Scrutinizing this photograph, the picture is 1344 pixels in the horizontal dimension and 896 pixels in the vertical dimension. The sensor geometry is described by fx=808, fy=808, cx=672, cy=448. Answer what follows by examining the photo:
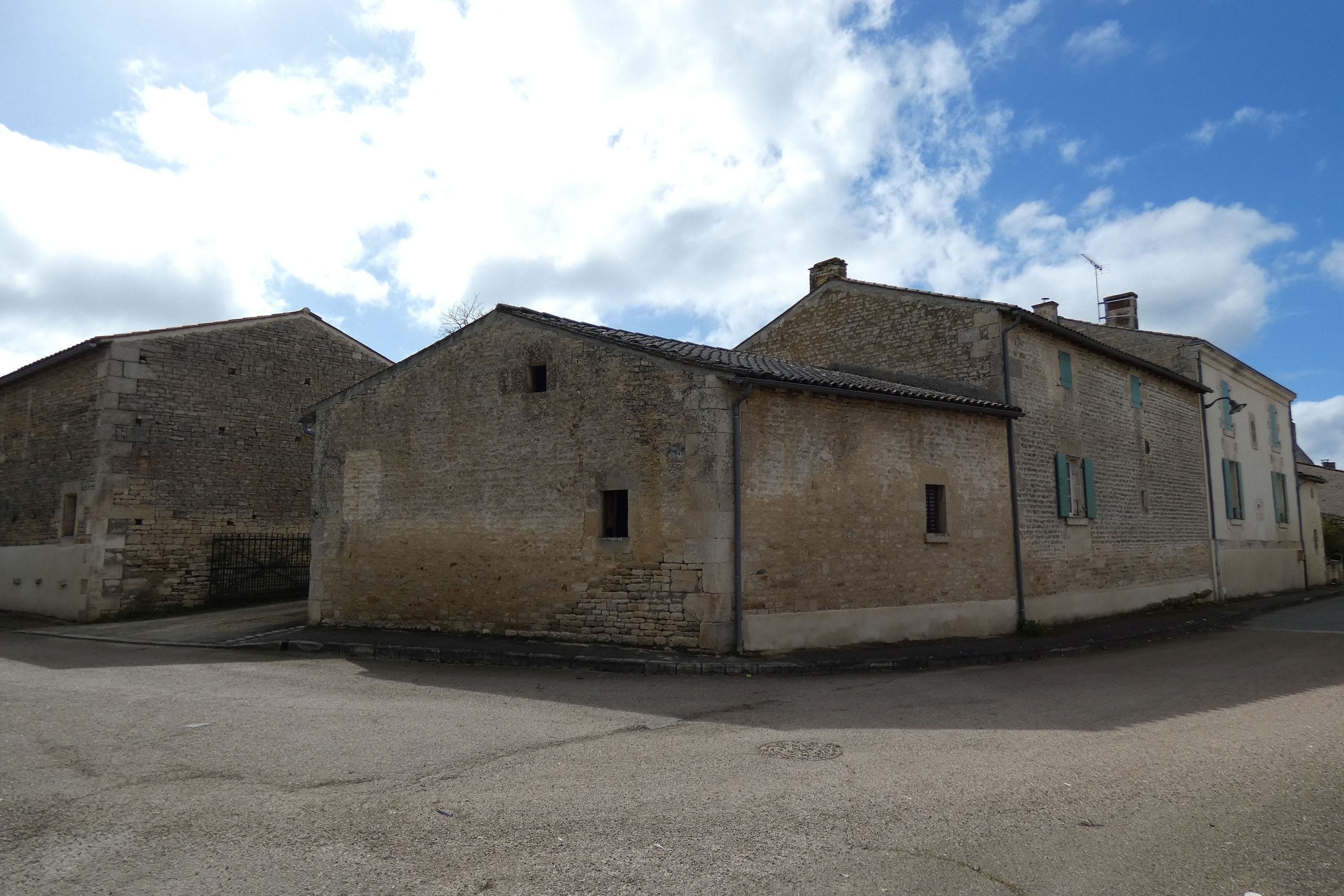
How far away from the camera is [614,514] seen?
Answer: 11.1 metres

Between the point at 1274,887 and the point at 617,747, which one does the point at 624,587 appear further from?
the point at 1274,887

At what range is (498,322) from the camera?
40.4ft

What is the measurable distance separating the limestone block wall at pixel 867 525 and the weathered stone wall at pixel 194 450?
485 inches

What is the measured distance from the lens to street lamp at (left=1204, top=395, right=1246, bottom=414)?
20.2m

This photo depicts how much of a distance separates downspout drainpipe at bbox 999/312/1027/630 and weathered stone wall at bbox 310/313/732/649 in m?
5.75

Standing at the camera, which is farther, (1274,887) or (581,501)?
(581,501)

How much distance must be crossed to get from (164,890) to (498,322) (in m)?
9.59

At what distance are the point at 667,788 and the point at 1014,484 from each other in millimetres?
10129

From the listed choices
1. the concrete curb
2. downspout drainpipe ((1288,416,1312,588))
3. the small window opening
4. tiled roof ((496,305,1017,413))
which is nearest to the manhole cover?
the concrete curb

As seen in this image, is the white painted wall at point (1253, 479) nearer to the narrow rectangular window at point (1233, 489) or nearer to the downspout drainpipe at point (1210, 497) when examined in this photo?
the downspout drainpipe at point (1210, 497)

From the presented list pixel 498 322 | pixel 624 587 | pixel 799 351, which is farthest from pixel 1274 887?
pixel 799 351

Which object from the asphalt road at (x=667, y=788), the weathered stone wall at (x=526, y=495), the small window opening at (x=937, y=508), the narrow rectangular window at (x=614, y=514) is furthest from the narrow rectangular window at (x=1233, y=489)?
the narrow rectangular window at (x=614, y=514)

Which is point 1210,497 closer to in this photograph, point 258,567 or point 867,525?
point 867,525

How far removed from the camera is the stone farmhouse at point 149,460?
15.6 metres
